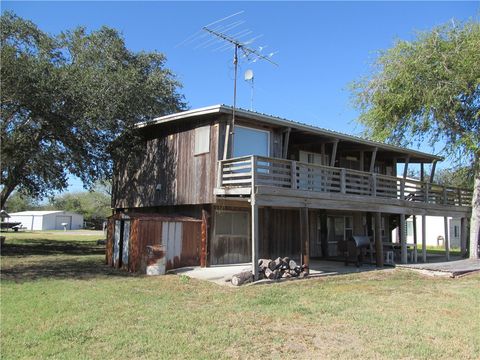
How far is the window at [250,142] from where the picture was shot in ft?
50.5

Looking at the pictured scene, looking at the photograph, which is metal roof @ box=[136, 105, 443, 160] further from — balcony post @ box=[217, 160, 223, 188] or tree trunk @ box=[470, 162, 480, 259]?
tree trunk @ box=[470, 162, 480, 259]

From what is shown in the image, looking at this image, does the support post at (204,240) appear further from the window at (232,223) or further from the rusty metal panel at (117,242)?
the rusty metal panel at (117,242)

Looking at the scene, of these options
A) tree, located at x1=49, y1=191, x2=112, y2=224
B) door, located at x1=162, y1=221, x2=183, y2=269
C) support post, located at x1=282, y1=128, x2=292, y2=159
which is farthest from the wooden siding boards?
tree, located at x1=49, y1=191, x2=112, y2=224

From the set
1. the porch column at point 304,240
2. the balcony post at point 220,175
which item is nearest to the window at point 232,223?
the balcony post at point 220,175

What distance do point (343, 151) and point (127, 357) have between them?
16891 millimetres

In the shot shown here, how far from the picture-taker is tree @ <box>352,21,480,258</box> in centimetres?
1884

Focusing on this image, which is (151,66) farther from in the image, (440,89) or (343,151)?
(440,89)

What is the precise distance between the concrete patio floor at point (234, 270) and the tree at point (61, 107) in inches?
291

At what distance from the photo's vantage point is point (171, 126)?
17672 mm

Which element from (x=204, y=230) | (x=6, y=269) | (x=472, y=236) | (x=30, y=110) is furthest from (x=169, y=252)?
(x=472, y=236)

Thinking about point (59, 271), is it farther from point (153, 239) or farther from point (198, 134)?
point (198, 134)

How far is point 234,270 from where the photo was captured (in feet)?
47.2

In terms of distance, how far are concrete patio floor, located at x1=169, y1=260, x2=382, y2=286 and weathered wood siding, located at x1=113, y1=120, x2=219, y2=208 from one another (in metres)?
2.31

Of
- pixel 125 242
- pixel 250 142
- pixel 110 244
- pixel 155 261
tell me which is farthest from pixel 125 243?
pixel 250 142
